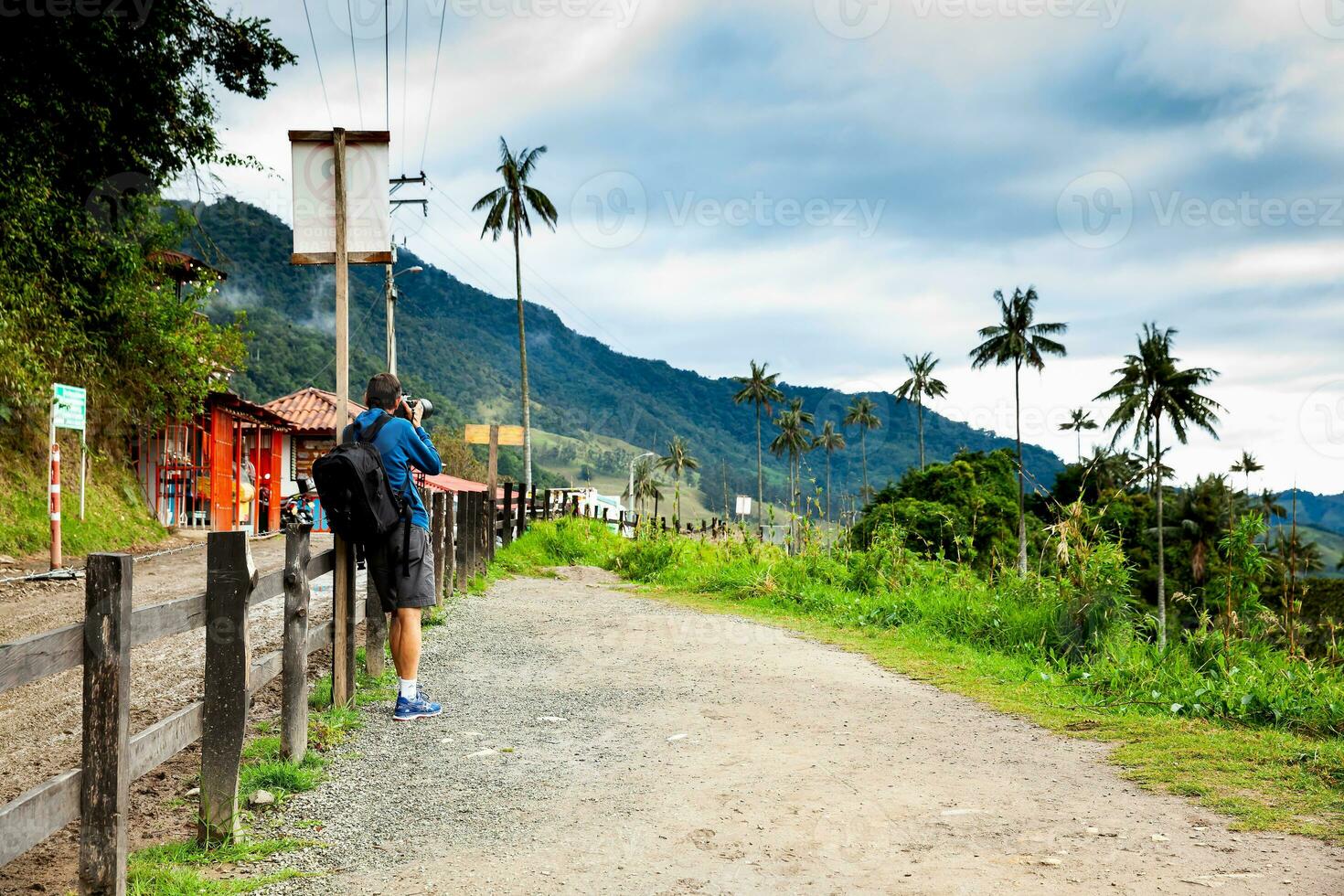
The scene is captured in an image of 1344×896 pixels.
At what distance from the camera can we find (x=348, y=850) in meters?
4.02

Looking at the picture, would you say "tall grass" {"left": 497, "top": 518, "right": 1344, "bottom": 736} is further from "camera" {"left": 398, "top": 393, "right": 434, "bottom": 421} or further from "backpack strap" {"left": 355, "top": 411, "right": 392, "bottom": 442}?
"backpack strap" {"left": 355, "top": 411, "right": 392, "bottom": 442}

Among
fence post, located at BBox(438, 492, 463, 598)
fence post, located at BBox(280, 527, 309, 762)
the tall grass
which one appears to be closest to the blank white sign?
fence post, located at BBox(280, 527, 309, 762)

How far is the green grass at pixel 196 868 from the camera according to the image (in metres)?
3.51

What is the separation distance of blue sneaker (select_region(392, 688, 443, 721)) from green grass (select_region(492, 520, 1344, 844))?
369cm

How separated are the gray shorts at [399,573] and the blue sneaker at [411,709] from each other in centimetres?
65

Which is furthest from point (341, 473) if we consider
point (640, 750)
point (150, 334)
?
point (150, 334)

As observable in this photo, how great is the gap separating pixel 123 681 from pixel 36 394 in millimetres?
15635

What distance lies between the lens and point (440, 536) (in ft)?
39.4

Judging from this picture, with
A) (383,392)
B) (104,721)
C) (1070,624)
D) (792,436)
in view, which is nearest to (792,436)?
(792,436)

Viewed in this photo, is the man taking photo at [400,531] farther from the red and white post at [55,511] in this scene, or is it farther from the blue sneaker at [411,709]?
the red and white post at [55,511]

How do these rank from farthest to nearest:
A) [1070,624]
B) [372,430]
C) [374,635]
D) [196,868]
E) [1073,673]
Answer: [1070,624] → [1073,673] → [374,635] → [372,430] → [196,868]

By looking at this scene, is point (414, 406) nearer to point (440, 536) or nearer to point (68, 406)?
point (440, 536)

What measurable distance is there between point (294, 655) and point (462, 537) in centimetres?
860

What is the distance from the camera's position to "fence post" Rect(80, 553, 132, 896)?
324 cm
